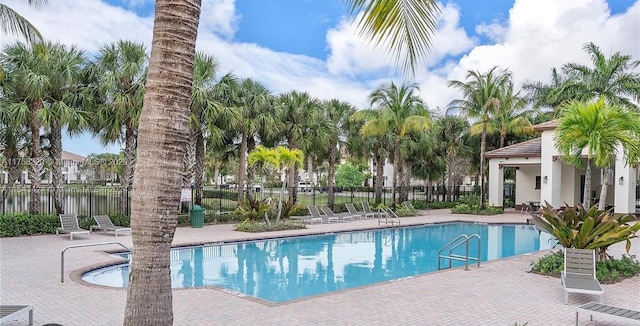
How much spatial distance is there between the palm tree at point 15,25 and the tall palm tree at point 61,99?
600 cm

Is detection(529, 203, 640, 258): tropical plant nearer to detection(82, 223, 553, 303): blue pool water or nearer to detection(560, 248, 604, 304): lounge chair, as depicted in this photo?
detection(560, 248, 604, 304): lounge chair

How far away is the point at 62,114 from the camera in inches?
663

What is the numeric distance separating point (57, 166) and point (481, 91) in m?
22.4

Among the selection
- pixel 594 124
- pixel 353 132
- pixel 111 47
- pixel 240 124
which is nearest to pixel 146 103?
pixel 594 124

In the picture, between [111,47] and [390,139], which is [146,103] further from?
[390,139]

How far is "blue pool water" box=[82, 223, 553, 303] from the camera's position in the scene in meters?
11.4

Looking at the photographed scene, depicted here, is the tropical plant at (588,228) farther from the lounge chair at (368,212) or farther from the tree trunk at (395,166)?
the tree trunk at (395,166)

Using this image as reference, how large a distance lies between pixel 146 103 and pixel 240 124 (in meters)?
18.9

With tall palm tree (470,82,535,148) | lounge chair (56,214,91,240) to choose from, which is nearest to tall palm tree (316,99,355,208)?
tall palm tree (470,82,535,148)

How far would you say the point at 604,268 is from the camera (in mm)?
10328

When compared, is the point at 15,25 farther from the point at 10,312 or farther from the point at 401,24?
the point at 401,24

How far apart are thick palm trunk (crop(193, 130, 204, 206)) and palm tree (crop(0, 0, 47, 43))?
10805 millimetres

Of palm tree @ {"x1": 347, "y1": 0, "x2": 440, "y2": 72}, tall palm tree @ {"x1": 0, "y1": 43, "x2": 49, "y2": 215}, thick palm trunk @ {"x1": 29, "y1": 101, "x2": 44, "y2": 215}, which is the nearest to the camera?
palm tree @ {"x1": 347, "y1": 0, "x2": 440, "y2": 72}

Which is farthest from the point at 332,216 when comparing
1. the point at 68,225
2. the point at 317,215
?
the point at 68,225
